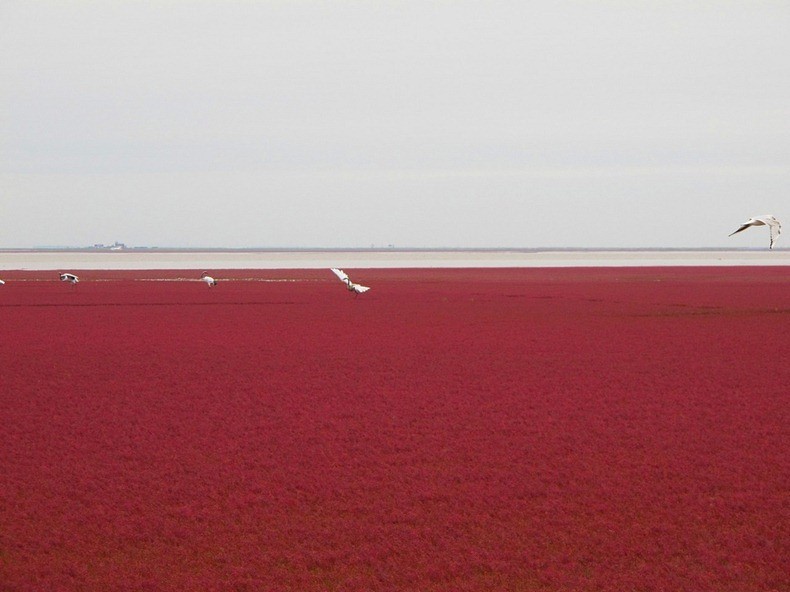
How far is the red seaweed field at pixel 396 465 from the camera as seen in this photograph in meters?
6.23

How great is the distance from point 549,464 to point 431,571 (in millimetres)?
2789

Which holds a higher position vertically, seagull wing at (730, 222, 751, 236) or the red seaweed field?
seagull wing at (730, 222, 751, 236)

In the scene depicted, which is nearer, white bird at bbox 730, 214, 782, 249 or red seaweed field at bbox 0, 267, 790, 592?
red seaweed field at bbox 0, 267, 790, 592

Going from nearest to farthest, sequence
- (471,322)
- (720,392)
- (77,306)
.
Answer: (720,392) → (471,322) → (77,306)

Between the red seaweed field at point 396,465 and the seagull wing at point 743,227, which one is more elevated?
the seagull wing at point 743,227

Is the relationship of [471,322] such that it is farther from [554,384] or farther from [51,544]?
[51,544]

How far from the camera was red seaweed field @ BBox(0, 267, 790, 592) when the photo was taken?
6227 mm

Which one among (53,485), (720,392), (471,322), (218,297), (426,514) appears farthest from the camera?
(218,297)

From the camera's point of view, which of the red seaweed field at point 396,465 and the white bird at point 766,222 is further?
the white bird at point 766,222

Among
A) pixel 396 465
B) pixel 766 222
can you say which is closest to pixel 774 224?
pixel 766 222

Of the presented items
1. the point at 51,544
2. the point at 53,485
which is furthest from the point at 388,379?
the point at 51,544

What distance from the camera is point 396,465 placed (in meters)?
8.63

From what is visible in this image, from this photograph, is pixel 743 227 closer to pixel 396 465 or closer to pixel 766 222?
pixel 766 222

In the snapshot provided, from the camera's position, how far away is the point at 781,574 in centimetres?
599
